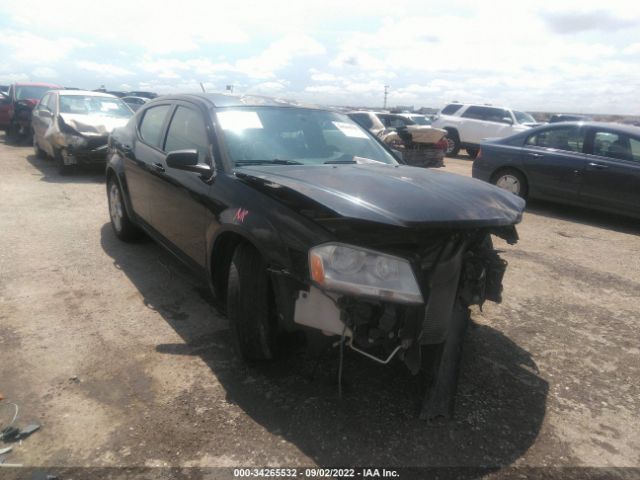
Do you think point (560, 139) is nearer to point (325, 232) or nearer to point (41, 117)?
point (325, 232)

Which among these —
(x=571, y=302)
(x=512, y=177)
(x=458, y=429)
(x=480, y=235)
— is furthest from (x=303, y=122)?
(x=512, y=177)

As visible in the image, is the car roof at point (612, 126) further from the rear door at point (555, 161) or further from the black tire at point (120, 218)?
the black tire at point (120, 218)

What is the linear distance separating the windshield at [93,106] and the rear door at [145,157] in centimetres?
583

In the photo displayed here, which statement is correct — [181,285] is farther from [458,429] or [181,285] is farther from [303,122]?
[458,429]

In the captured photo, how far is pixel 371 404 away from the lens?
266 cm


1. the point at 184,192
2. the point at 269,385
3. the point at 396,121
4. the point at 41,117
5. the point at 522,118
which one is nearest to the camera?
the point at 269,385

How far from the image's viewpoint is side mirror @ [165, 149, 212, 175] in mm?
3102

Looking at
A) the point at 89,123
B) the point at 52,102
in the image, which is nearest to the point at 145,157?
the point at 89,123

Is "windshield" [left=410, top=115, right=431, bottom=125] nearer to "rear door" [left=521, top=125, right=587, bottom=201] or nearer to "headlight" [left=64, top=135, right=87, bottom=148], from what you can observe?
"rear door" [left=521, top=125, right=587, bottom=201]

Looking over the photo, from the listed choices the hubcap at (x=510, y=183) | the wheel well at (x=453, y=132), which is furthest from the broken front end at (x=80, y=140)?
the wheel well at (x=453, y=132)

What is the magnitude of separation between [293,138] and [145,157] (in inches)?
62.5

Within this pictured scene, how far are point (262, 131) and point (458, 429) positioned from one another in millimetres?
2310

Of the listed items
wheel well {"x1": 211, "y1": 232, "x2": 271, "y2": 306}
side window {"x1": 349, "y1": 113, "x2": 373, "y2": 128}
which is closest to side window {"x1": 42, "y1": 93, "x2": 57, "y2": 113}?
side window {"x1": 349, "y1": 113, "x2": 373, "y2": 128}

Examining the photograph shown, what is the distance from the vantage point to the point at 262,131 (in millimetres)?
3451
